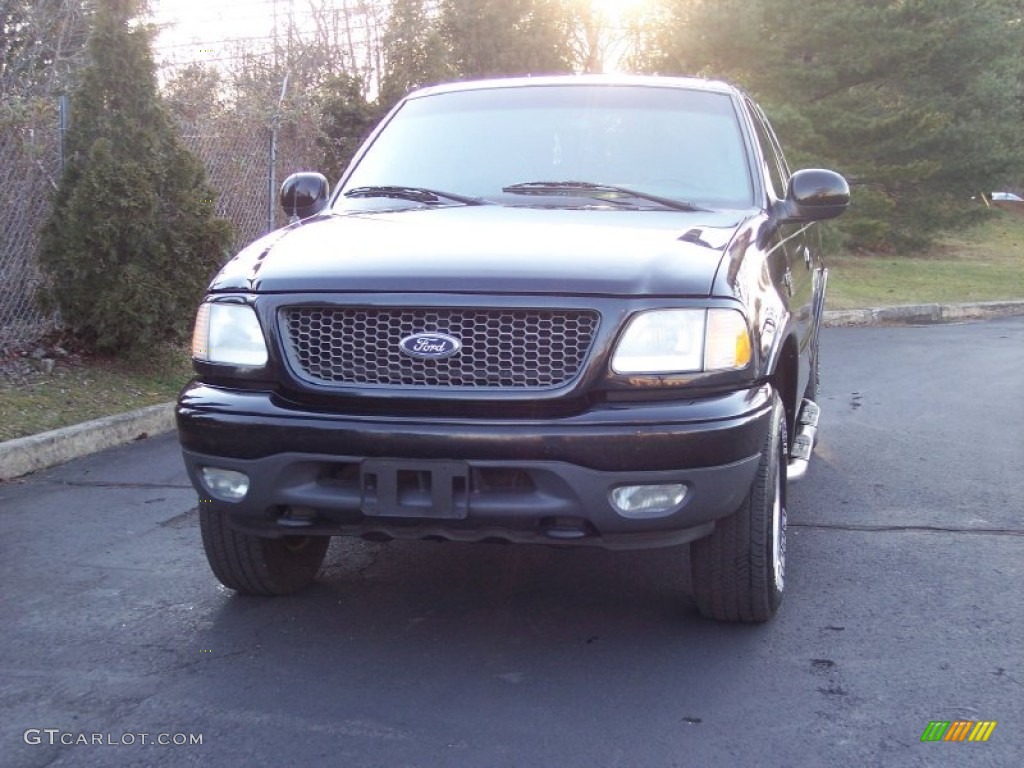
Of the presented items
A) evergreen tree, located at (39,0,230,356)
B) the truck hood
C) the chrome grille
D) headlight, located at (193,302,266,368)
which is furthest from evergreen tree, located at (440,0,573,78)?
the chrome grille

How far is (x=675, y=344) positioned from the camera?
3236mm

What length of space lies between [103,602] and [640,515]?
2.06m

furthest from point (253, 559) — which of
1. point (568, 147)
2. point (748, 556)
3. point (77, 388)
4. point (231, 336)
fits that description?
point (77, 388)

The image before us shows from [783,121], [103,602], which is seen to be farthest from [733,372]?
[783,121]

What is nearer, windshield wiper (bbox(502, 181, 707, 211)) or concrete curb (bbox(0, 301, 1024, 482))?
windshield wiper (bbox(502, 181, 707, 211))

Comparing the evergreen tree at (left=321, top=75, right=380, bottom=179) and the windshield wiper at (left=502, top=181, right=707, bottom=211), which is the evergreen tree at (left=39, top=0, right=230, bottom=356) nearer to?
the windshield wiper at (left=502, top=181, right=707, bottom=211)

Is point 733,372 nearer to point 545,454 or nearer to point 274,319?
point 545,454

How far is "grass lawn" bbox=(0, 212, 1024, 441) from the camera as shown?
7.23m

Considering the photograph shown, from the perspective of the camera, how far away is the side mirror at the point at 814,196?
445 centimetres

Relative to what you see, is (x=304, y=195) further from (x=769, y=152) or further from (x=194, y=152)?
(x=194, y=152)

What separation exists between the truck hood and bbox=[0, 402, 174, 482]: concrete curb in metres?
3.07

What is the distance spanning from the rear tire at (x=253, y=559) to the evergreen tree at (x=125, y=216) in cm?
439

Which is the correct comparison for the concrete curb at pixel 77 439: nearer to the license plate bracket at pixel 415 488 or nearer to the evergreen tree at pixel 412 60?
the license plate bracket at pixel 415 488

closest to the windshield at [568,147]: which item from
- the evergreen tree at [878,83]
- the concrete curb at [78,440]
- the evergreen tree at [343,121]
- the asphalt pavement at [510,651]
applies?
the asphalt pavement at [510,651]
